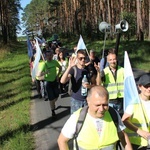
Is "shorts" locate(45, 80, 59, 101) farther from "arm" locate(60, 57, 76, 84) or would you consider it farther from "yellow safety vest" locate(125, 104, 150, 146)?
"yellow safety vest" locate(125, 104, 150, 146)

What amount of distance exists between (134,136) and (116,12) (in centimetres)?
5027

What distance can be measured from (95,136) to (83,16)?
183ft

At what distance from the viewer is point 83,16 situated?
189ft

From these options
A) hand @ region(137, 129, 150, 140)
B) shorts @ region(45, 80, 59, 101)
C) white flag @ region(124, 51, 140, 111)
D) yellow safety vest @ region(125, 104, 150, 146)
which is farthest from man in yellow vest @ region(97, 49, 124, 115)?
shorts @ region(45, 80, 59, 101)

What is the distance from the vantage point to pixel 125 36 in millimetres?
44781

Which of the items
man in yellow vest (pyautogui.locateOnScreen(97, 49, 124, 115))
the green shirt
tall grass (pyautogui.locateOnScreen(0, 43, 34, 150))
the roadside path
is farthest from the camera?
the green shirt

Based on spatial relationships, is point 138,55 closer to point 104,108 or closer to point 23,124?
point 23,124

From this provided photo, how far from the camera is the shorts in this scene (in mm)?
7762

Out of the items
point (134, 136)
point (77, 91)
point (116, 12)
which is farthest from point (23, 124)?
point (116, 12)

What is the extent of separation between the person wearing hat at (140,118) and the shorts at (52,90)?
4437mm

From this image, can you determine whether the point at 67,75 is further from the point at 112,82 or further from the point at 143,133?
the point at 143,133

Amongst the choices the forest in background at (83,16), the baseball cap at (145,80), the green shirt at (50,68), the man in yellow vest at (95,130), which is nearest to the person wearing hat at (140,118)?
the baseball cap at (145,80)

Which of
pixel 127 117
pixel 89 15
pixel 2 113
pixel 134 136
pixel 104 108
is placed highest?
pixel 89 15

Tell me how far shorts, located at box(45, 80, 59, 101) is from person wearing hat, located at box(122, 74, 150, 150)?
14.6ft
